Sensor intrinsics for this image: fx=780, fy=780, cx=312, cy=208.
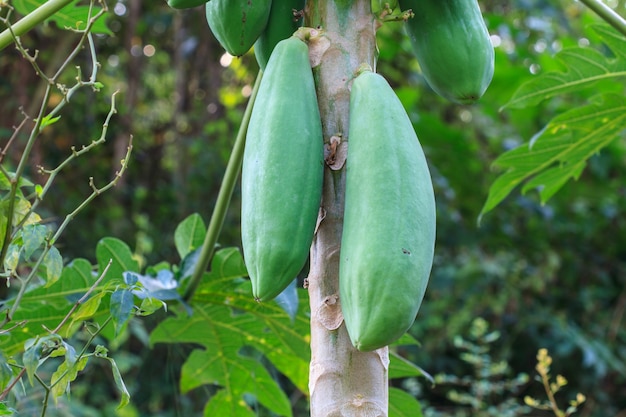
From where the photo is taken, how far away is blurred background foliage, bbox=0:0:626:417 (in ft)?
14.2

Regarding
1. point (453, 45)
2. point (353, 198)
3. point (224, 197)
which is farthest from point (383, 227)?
point (224, 197)

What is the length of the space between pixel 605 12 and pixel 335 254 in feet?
2.70

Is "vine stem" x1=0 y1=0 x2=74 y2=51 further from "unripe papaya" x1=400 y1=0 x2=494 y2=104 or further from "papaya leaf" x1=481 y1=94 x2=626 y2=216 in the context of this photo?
"papaya leaf" x1=481 y1=94 x2=626 y2=216

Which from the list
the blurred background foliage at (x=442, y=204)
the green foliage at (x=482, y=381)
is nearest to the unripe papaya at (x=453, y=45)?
the green foliage at (x=482, y=381)

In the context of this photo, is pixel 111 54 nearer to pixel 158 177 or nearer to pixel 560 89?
pixel 158 177

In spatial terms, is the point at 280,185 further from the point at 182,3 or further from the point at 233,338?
the point at 233,338

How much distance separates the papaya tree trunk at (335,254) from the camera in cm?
105

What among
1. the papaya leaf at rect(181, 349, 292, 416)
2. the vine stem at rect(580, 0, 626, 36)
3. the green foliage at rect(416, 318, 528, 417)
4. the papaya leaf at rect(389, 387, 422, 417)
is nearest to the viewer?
the vine stem at rect(580, 0, 626, 36)

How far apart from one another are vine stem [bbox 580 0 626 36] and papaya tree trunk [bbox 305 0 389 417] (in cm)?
53

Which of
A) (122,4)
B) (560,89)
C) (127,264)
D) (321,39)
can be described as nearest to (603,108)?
(560,89)

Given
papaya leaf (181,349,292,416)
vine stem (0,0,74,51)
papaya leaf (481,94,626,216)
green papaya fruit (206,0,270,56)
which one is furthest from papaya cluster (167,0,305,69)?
papaya leaf (181,349,292,416)

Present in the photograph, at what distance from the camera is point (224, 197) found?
163 centimetres

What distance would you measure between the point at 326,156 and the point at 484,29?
0.38 meters

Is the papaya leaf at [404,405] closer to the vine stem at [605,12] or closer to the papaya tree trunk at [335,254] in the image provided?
the papaya tree trunk at [335,254]
